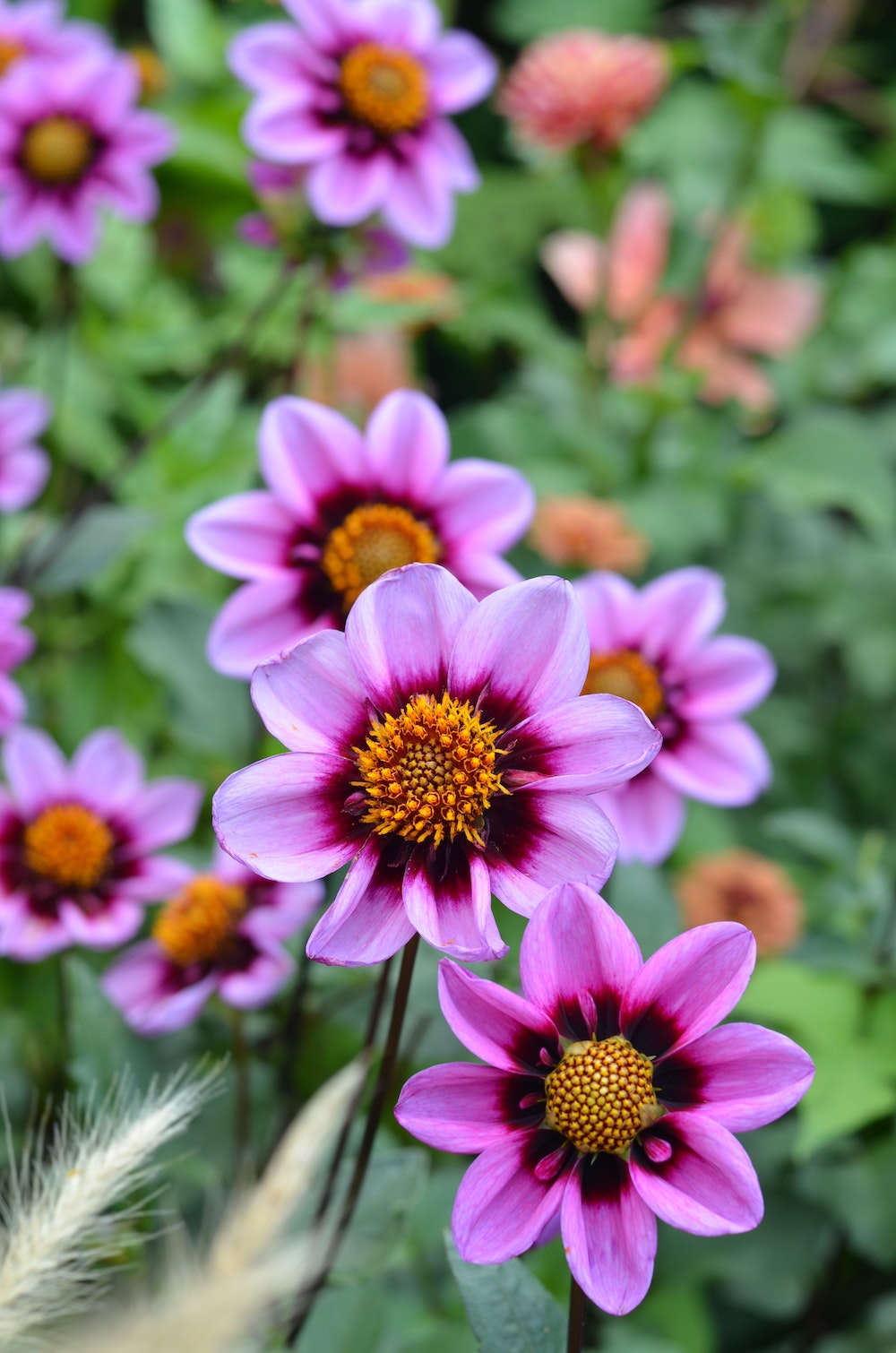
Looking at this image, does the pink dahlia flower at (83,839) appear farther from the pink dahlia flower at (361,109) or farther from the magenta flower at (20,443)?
the pink dahlia flower at (361,109)

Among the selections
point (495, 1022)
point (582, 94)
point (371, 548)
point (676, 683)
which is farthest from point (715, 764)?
point (582, 94)

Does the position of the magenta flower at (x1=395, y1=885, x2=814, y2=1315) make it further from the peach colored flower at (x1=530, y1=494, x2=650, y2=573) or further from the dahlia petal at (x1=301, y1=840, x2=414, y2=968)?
the peach colored flower at (x1=530, y1=494, x2=650, y2=573)

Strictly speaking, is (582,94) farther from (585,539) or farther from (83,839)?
(83,839)

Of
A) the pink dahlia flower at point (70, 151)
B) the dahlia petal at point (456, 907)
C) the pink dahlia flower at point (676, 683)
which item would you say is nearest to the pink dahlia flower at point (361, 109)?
the pink dahlia flower at point (70, 151)

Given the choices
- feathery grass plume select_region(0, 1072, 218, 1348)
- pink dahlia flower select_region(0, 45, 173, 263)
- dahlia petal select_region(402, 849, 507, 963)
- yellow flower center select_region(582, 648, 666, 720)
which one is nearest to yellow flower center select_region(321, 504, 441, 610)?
yellow flower center select_region(582, 648, 666, 720)

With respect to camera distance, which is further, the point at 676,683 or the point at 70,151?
the point at 70,151

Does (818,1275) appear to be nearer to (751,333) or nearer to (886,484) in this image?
(886,484)

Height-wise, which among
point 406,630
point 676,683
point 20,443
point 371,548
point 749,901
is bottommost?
point 749,901
